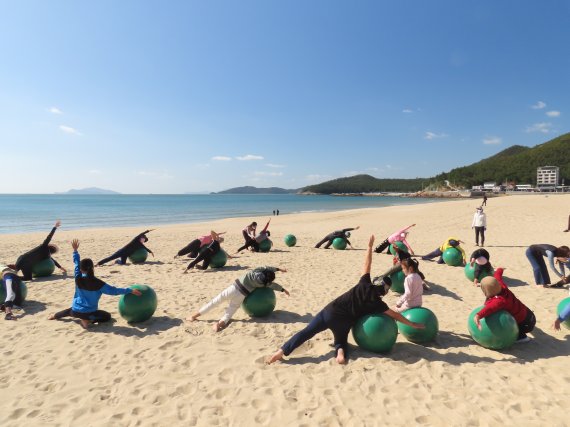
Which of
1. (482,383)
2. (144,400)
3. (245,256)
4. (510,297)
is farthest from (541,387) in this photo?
(245,256)

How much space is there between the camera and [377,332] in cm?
561

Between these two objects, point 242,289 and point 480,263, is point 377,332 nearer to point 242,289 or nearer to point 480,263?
point 242,289

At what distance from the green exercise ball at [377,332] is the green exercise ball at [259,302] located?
2.28m

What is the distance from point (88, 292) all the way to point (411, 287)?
6365mm

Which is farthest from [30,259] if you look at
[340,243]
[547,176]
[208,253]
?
[547,176]

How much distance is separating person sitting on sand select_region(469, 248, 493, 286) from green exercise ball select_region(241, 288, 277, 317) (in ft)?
19.3

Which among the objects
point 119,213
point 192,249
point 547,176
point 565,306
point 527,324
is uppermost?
point 547,176

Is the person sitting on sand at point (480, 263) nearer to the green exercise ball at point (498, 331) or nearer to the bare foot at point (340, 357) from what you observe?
the green exercise ball at point (498, 331)

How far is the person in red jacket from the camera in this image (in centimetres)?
574

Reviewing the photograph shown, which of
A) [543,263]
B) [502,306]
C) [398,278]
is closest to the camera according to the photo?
[502,306]

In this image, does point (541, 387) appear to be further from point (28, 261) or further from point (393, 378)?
point (28, 261)

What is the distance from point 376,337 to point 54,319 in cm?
665

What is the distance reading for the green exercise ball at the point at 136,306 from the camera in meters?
7.01

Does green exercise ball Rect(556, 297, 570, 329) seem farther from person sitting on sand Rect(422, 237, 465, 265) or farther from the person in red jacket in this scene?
person sitting on sand Rect(422, 237, 465, 265)
